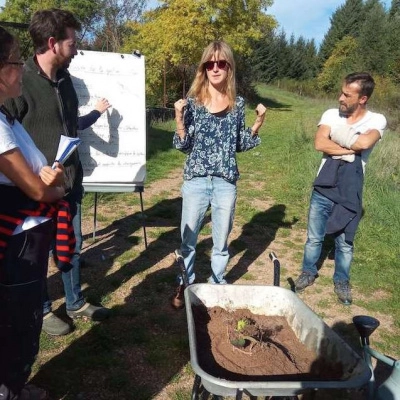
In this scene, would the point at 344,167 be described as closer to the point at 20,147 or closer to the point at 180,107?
the point at 180,107

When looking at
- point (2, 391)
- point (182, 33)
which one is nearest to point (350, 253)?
point (2, 391)

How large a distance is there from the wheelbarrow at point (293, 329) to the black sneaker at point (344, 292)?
78.4 inches

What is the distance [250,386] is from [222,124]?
2.10 metres

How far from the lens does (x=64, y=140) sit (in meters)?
2.10

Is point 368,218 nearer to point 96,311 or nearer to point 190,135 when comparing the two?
point 190,135

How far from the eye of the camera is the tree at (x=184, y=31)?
64.9 feet

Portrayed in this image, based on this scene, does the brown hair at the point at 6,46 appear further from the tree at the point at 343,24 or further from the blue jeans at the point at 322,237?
the tree at the point at 343,24

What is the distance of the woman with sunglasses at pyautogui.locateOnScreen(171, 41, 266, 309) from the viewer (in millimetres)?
3133

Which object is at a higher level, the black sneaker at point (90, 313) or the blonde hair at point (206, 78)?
the blonde hair at point (206, 78)

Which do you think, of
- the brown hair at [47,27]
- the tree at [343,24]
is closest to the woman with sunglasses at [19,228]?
the brown hair at [47,27]

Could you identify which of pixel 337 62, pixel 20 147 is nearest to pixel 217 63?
pixel 20 147

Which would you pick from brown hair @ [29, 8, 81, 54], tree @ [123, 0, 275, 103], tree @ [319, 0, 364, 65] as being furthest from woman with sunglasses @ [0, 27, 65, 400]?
tree @ [319, 0, 364, 65]

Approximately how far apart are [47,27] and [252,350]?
89.6 inches

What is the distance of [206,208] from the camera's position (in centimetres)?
342
